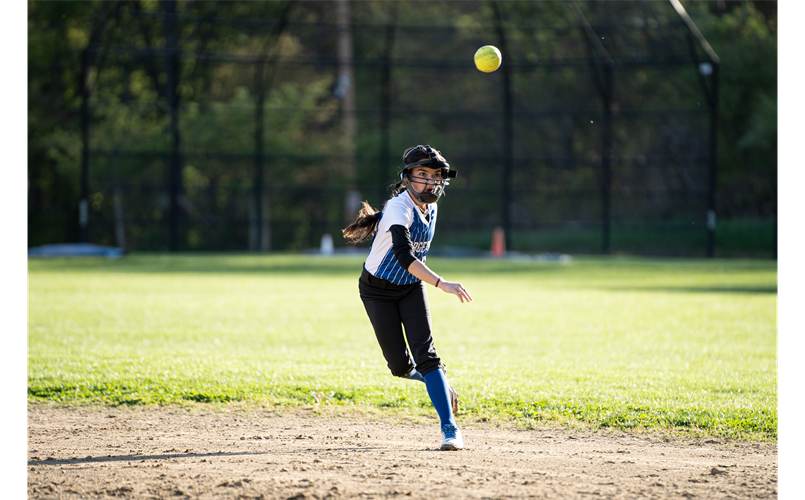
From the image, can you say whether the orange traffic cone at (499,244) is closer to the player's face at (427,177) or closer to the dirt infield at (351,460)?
the dirt infield at (351,460)

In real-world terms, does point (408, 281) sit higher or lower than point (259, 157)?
lower

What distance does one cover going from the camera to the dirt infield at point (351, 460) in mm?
3814

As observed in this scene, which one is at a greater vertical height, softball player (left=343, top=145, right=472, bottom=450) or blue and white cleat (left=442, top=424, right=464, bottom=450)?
softball player (left=343, top=145, right=472, bottom=450)

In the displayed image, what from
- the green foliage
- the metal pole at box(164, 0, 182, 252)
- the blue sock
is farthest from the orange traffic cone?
the blue sock

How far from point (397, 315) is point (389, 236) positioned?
1.54 ft

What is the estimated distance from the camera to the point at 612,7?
115ft

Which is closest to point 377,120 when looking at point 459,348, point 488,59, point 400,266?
point 459,348

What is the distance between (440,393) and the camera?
15.3 ft

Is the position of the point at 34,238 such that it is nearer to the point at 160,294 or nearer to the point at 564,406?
the point at 160,294

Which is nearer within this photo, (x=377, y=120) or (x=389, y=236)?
(x=389, y=236)

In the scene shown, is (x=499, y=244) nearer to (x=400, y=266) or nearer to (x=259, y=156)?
(x=259, y=156)

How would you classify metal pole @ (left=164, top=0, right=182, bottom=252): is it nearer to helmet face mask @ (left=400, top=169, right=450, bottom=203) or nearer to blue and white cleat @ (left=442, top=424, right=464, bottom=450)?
helmet face mask @ (left=400, top=169, right=450, bottom=203)

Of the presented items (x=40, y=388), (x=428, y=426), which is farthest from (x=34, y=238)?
(x=428, y=426)

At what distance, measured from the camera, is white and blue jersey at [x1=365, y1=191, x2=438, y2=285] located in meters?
4.74
